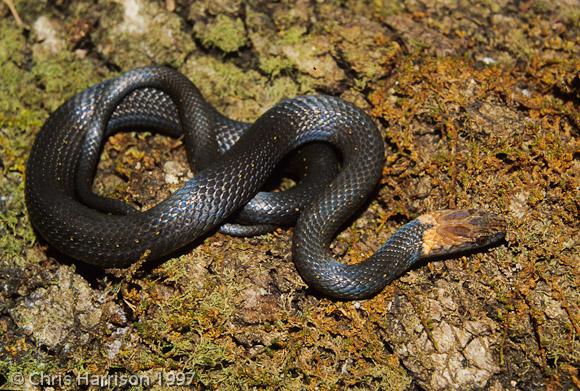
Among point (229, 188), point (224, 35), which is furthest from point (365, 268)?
point (224, 35)

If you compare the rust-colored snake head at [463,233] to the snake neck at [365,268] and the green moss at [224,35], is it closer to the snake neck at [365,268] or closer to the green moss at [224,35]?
the snake neck at [365,268]

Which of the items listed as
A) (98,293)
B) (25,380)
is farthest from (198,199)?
(25,380)

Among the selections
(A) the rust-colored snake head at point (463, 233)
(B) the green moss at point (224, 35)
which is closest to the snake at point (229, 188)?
(A) the rust-colored snake head at point (463, 233)

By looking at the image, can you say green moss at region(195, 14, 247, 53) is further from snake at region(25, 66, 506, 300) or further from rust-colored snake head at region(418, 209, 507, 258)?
rust-colored snake head at region(418, 209, 507, 258)

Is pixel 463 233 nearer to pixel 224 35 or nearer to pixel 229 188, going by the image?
pixel 229 188

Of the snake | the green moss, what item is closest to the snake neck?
the snake

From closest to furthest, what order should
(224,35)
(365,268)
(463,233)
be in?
1. (365,268)
2. (463,233)
3. (224,35)
